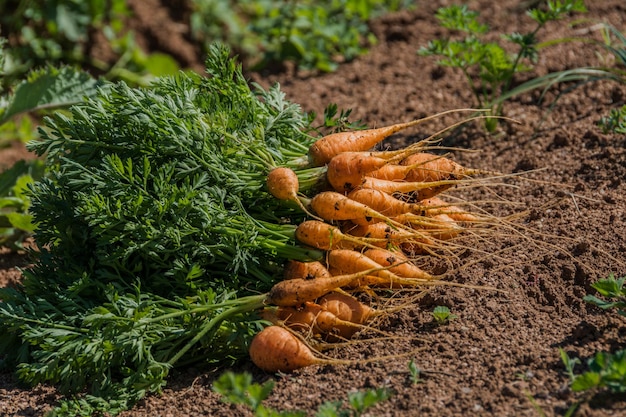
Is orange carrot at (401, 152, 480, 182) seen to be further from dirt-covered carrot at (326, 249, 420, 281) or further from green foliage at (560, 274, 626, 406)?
green foliage at (560, 274, 626, 406)

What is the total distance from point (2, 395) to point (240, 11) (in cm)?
483

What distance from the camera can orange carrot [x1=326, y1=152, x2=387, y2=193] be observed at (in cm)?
358

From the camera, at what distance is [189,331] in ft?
10.9

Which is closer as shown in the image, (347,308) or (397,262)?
(347,308)

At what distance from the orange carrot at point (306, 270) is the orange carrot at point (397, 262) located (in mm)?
244

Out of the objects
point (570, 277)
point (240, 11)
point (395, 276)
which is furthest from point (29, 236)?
point (240, 11)

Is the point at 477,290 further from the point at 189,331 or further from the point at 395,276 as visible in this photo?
the point at 189,331

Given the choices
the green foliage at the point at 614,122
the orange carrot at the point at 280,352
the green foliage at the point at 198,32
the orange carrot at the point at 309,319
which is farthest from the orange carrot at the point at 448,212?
the green foliage at the point at 198,32

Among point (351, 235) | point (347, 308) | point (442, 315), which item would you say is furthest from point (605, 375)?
point (351, 235)

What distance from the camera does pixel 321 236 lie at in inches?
138

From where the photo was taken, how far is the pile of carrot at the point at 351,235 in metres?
3.35

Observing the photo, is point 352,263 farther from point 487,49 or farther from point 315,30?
point 315,30

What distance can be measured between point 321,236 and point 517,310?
2.78ft

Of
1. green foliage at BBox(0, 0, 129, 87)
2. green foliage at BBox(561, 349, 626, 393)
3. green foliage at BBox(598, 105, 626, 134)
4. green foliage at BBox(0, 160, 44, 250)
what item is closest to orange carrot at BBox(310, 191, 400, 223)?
green foliage at BBox(561, 349, 626, 393)
